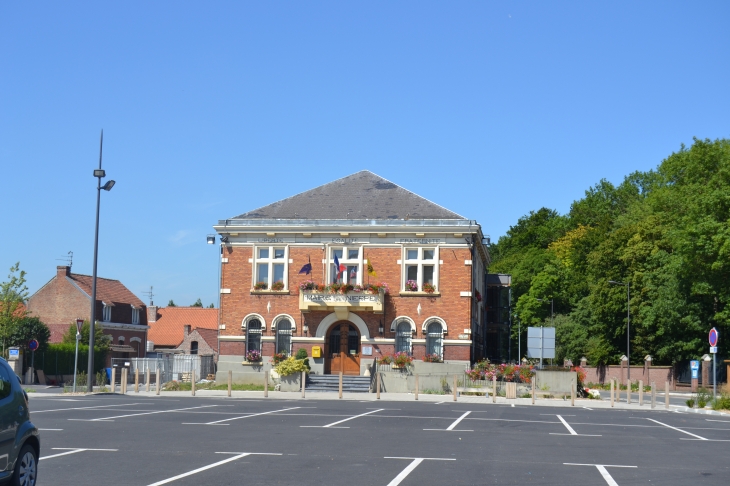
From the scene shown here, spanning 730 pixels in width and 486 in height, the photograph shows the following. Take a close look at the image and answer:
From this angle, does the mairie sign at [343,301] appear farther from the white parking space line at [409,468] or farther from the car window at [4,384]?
the car window at [4,384]

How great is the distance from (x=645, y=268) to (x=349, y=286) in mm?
28912

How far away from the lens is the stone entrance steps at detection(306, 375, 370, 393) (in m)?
41.2

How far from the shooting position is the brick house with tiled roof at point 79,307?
217 feet

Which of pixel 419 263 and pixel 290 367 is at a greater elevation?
pixel 419 263

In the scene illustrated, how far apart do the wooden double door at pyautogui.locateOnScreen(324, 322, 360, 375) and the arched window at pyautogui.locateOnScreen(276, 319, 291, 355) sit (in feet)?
6.87

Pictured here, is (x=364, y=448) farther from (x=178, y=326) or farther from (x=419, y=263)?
(x=178, y=326)

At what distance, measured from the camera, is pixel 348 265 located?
45375 millimetres

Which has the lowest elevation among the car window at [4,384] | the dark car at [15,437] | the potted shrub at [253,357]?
the potted shrub at [253,357]

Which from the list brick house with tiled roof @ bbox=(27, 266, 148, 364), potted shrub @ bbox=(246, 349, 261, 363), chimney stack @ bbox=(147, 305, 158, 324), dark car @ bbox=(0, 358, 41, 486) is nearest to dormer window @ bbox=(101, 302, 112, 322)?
brick house with tiled roof @ bbox=(27, 266, 148, 364)

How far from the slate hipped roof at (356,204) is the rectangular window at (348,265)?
2.02 metres

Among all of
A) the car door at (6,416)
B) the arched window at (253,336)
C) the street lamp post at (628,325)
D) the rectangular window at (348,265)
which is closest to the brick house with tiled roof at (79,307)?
the arched window at (253,336)

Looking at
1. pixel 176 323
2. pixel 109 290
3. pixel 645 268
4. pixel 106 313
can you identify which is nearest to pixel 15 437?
pixel 645 268

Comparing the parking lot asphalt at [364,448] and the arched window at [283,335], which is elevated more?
the arched window at [283,335]

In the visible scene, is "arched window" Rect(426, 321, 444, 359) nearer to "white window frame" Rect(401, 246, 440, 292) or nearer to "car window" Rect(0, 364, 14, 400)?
"white window frame" Rect(401, 246, 440, 292)
